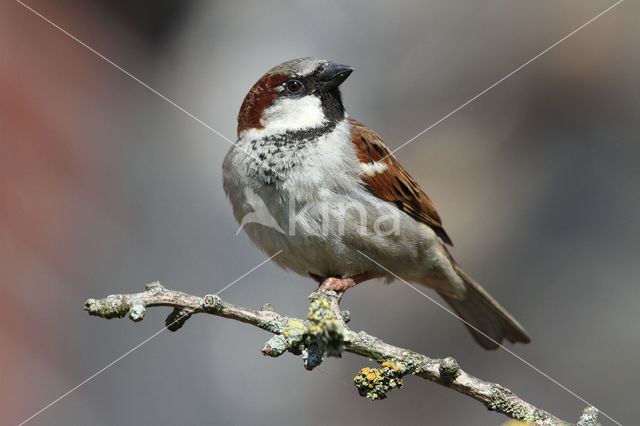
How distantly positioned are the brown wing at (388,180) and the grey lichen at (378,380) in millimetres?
1070

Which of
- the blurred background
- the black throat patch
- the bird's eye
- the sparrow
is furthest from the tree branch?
the blurred background

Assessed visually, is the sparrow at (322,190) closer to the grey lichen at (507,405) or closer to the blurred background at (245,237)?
the grey lichen at (507,405)

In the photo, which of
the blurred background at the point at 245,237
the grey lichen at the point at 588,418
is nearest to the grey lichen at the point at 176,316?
the grey lichen at the point at 588,418

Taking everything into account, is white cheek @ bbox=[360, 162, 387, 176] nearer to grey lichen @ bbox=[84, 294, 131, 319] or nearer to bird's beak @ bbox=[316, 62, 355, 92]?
bird's beak @ bbox=[316, 62, 355, 92]

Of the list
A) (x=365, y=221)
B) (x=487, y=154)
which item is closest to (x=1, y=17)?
(x=365, y=221)

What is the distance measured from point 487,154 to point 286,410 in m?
1.94

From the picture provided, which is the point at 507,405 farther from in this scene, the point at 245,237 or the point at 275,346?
the point at 245,237

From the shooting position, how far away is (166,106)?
4.14 m

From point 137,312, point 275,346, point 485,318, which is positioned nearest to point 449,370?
point 275,346

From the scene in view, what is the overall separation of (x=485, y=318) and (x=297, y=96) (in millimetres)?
1438

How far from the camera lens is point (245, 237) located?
372cm

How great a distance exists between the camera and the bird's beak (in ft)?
8.51

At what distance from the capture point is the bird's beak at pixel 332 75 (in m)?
2.59

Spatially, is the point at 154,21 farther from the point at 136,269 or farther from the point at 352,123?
the point at 352,123
